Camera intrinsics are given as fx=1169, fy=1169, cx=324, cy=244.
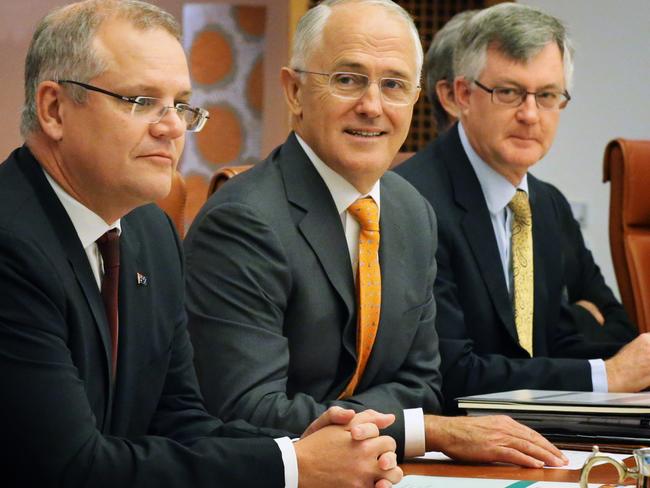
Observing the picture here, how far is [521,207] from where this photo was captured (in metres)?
2.96

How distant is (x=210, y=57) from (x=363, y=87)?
2.33m

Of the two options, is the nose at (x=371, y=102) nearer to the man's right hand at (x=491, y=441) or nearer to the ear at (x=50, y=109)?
the man's right hand at (x=491, y=441)

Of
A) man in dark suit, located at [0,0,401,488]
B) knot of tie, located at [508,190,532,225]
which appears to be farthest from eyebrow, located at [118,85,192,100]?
knot of tie, located at [508,190,532,225]

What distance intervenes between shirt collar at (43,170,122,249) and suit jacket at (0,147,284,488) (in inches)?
0.9

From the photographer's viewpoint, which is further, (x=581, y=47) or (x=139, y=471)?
(x=581, y=47)

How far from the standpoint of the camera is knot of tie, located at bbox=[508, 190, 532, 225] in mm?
2945

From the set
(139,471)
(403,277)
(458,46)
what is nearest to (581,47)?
(458,46)

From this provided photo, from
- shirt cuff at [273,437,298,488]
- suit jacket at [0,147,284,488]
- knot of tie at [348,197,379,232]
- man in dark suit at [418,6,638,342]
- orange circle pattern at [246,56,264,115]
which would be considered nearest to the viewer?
suit jacket at [0,147,284,488]

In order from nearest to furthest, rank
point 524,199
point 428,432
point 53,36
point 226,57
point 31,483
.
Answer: point 31,483 → point 53,36 → point 428,432 → point 524,199 → point 226,57

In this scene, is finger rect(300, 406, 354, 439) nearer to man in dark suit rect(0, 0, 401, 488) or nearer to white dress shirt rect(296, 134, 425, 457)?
man in dark suit rect(0, 0, 401, 488)

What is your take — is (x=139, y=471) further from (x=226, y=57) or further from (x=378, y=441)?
(x=226, y=57)

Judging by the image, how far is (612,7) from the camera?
529 centimetres

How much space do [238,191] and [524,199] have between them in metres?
1.00

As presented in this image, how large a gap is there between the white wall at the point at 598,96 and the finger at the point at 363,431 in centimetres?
375
